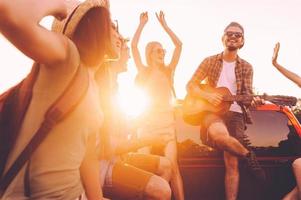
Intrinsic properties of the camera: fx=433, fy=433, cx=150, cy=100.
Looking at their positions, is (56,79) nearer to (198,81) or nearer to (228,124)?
(228,124)

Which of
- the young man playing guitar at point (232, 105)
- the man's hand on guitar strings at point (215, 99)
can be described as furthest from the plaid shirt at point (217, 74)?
the man's hand on guitar strings at point (215, 99)

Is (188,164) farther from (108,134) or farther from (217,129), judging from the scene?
(108,134)

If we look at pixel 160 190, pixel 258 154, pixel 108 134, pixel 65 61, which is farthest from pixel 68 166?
pixel 258 154

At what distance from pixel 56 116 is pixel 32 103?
0.10m

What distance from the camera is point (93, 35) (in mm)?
1652

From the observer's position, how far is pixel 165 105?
5641 mm

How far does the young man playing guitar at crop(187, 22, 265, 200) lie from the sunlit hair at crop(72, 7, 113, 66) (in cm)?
383

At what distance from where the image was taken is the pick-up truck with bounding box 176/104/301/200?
5449mm

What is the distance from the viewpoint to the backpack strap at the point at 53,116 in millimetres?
1414

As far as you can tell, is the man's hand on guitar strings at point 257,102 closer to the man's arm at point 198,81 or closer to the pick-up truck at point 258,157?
the pick-up truck at point 258,157

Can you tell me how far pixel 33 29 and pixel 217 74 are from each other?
505cm

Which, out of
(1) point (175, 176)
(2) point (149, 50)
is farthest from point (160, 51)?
(1) point (175, 176)

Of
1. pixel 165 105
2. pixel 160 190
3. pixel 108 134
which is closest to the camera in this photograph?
pixel 108 134

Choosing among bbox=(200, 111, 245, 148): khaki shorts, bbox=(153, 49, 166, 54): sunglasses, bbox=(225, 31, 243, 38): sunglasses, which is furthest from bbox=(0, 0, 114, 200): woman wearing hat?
bbox=(225, 31, 243, 38): sunglasses
